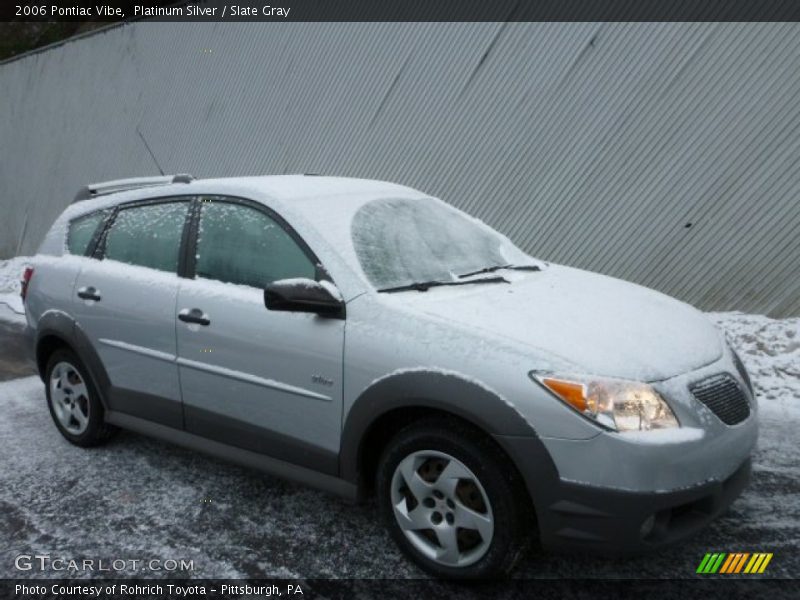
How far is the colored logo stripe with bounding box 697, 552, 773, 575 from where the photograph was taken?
2.78m

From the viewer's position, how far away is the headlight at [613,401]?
2.35 m

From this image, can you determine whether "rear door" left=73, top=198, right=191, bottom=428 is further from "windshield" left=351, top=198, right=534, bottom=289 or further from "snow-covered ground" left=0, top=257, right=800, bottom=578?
"windshield" left=351, top=198, right=534, bottom=289

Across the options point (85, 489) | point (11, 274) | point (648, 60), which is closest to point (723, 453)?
point (85, 489)

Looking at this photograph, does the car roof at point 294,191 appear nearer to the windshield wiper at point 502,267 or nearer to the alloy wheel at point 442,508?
the windshield wiper at point 502,267

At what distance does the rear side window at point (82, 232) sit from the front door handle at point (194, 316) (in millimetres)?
1238

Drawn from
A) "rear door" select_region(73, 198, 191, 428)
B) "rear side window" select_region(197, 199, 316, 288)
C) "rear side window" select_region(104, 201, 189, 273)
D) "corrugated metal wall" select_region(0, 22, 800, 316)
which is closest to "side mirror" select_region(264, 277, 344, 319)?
"rear side window" select_region(197, 199, 316, 288)

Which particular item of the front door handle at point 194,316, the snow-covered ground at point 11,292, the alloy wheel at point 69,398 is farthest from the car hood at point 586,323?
the snow-covered ground at point 11,292

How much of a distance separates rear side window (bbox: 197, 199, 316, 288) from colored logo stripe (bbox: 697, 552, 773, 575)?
6.84 ft

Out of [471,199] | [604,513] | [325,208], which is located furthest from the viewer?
[471,199]

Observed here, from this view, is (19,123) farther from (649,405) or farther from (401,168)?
(649,405)

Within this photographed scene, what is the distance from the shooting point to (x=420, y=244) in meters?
3.39

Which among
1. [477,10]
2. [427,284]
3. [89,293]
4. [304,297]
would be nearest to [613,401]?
[427,284]

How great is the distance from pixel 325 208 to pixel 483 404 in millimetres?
1351

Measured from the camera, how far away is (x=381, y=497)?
2.85 m
